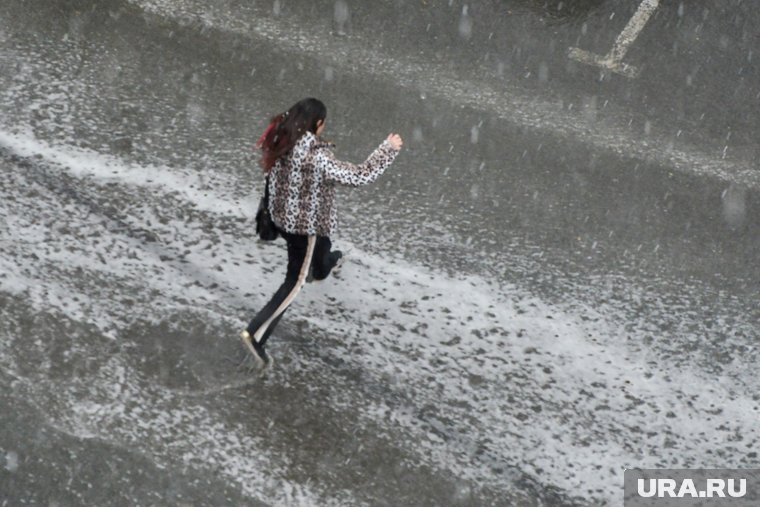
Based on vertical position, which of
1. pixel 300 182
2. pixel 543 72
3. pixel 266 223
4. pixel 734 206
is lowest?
pixel 734 206

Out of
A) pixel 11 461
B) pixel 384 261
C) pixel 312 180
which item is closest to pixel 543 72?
pixel 384 261

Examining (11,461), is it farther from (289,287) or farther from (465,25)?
(465,25)

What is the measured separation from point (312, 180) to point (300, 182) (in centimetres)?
6

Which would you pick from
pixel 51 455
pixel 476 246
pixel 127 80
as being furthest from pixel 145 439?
pixel 127 80

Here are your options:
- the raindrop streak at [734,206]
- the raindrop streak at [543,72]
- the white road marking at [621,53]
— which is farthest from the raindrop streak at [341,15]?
the raindrop streak at [734,206]

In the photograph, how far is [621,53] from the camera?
9.38 m

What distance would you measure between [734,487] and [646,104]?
159 inches

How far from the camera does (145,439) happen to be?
530cm

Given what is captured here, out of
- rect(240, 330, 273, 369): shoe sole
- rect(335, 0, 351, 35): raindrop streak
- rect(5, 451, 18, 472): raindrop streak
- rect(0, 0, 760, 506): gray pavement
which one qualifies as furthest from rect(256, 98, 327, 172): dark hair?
rect(335, 0, 351, 35): raindrop streak

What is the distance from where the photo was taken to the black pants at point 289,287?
570 cm

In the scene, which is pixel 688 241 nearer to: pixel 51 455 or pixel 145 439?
pixel 145 439

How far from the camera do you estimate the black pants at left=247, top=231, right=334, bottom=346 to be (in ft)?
18.7

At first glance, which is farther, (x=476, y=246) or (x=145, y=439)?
(x=476, y=246)

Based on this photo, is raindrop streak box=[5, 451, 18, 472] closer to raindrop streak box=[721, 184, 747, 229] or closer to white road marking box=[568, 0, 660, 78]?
raindrop streak box=[721, 184, 747, 229]
